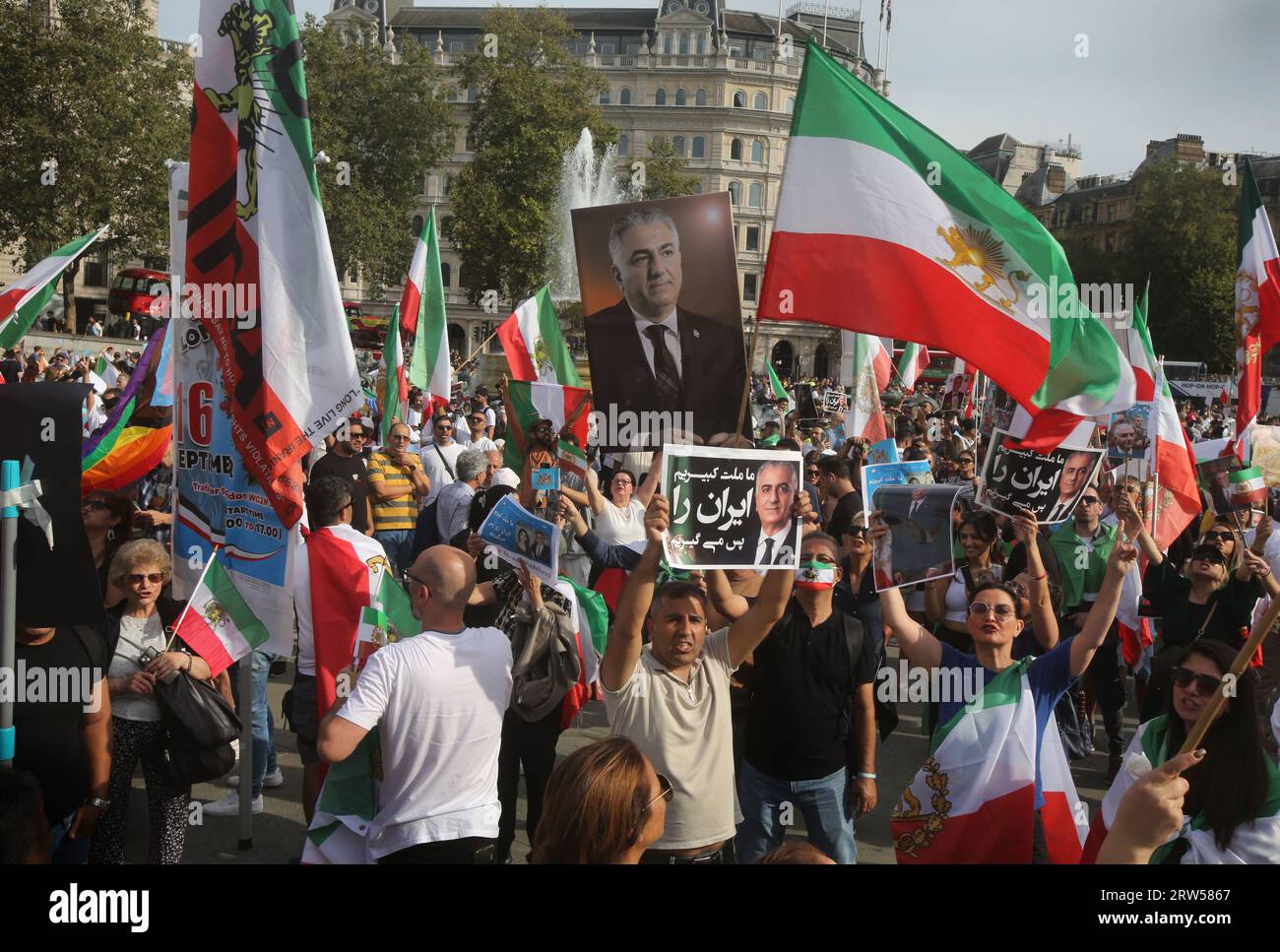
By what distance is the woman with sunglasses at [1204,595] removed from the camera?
636 cm

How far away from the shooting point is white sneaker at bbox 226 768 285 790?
261 inches

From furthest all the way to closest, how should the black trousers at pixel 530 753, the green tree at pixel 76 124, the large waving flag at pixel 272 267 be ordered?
the green tree at pixel 76 124 < the black trousers at pixel 530 753 < the large waving flag at pixel 272 267

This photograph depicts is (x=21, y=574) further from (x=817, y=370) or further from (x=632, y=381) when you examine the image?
(x=817, y=370)

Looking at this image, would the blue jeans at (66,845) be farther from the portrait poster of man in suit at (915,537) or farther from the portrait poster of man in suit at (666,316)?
the portrait poster of man in suit at (915,537)

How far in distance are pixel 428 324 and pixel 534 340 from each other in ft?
5.66

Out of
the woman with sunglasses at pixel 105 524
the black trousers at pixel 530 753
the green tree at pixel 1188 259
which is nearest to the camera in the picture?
the black trousers at pixel 530 753

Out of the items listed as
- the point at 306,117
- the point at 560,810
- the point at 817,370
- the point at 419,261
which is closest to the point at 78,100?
the point at 419,261

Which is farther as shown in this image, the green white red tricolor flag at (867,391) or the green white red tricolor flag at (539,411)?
the green white red tricolor flag at (867,391)

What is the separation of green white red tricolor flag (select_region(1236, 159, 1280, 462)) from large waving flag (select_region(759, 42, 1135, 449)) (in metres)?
6.18

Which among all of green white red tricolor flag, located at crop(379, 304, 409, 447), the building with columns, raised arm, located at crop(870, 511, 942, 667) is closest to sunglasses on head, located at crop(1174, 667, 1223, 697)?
raised arm, located at crop(870, 511, 942, 667)

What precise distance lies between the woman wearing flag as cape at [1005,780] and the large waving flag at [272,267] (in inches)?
109

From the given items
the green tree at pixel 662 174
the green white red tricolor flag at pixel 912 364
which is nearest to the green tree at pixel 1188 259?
the green tree at pixel 662 174

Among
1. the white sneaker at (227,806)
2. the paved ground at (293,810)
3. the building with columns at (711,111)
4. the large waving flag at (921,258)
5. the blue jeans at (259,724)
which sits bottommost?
the paved ground at (293,810)
